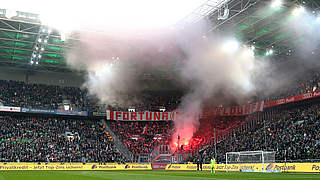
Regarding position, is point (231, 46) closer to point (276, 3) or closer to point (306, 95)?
point (276, 3)

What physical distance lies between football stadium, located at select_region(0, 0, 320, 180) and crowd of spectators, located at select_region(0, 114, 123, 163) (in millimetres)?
145

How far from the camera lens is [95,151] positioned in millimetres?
43344

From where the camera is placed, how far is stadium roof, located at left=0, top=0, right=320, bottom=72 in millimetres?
29453

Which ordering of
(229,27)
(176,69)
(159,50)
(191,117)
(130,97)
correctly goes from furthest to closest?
(130,97), (191,117), (176,69), (159,50), (229,27)

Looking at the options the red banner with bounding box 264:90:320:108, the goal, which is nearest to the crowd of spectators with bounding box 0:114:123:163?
the goal

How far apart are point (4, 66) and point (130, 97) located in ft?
64.9

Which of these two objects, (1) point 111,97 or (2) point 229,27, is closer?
(2) point 229,27

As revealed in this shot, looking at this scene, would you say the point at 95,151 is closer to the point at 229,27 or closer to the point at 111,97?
the point at 111,97

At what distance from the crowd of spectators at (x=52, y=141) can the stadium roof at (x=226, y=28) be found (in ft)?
30.7

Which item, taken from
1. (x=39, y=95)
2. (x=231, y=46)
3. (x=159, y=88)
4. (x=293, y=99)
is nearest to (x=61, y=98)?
(x=39, y=95)

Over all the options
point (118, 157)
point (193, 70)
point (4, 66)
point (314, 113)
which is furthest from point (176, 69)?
point (4, 66)

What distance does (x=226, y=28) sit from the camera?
34.1 metres

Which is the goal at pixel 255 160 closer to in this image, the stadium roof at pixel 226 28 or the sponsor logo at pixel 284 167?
the sponsor logo at pixel 284 167

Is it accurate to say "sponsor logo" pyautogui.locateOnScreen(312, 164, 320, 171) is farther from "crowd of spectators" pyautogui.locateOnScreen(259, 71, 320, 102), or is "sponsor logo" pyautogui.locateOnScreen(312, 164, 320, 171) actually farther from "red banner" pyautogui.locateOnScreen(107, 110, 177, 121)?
"red banner" pyautogui.locateOnScreen(107, 110, 177, 121)
